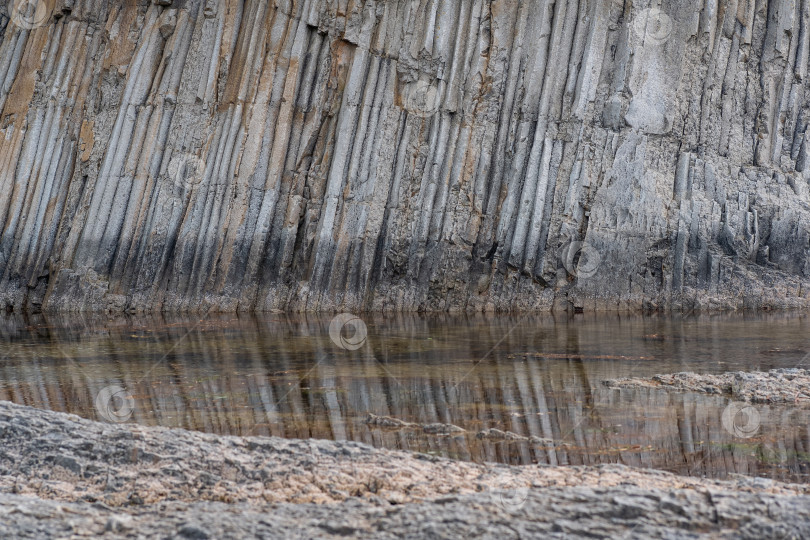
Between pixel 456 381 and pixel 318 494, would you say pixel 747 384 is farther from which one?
pixel 318 494

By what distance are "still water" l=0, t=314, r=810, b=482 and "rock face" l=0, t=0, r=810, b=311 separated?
3338 millimetres

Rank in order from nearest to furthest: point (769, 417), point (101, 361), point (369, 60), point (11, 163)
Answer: point (769, 417) → point (101, 361) → point (369, 60) → point (11, 163)

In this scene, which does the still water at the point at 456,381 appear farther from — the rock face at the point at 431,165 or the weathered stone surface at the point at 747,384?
the rock face at the point at 431,165

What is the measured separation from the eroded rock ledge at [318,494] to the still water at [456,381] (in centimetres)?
87

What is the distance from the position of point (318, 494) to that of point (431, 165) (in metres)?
17.2

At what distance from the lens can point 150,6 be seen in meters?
25.5

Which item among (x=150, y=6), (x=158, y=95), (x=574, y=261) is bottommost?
(x=574, y=261)

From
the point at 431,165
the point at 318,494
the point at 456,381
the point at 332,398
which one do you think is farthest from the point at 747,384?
the point at 431,165

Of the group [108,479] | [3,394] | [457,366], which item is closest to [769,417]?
[457,366]

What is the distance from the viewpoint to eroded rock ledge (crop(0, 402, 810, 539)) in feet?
16.3

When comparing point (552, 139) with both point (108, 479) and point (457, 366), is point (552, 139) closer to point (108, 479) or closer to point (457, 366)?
point (457, 366)

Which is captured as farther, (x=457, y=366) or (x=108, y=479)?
(x=457, y=366)

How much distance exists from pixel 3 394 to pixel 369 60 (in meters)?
15.6

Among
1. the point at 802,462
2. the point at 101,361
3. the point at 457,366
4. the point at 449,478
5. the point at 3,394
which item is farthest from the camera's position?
the point at 101,361
